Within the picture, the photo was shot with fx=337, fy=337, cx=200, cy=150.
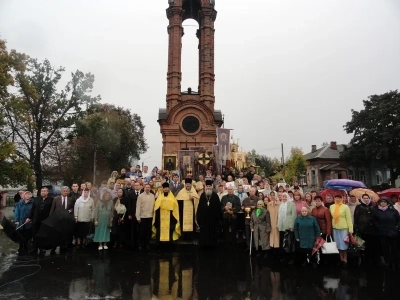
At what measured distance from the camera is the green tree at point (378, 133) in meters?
32.4

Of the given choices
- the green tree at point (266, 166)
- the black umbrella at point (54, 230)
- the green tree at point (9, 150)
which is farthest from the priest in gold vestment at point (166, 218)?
the green tree at point (266, 166)

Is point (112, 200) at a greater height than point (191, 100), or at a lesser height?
lesser

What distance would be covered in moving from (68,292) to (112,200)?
3.45 metres

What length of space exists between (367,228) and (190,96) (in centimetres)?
2185

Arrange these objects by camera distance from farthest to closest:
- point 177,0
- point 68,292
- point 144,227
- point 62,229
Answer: point 177,0, point 144,227, point 62,229, point 68,292

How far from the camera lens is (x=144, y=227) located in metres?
8.24

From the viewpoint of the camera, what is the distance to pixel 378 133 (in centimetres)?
3341

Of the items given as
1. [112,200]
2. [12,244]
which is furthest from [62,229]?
[12,244]

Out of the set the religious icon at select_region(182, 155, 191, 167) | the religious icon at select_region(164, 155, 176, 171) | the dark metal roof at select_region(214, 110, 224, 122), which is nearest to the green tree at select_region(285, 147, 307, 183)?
the dark metal roof at select_region(214, 110, 224, 122)

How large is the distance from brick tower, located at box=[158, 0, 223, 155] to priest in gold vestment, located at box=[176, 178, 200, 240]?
1659 cm

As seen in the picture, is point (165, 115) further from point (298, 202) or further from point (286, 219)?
point (286, 219)

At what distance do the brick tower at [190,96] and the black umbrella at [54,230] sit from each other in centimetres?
1753

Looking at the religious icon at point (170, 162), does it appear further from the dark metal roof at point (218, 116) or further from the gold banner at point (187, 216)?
the gold banner at point (187, 216)

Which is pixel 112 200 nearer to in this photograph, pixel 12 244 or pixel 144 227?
pixel 144 227
